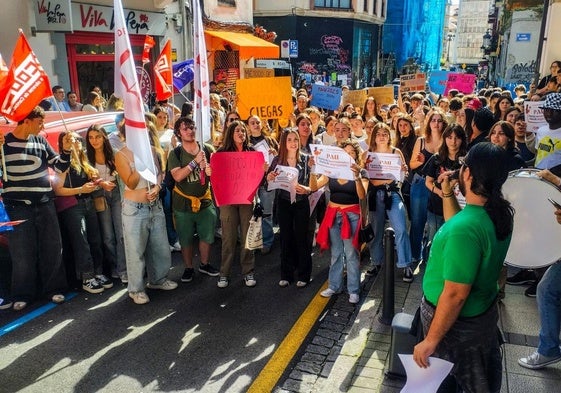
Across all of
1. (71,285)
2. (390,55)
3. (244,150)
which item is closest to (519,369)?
(244,150)

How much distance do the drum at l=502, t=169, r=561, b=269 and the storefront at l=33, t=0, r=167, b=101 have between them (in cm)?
736

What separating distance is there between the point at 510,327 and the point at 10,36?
33.4ft

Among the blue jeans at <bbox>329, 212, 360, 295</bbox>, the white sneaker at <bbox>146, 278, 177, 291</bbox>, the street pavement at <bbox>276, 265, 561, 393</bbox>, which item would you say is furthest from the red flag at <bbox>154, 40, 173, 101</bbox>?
the street pavement at <bbox>276, 265, 561, 393</bbox>

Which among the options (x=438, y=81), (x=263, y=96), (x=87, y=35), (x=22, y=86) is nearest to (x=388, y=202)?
(x=263, y=96)

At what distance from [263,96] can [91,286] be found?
3.69 m

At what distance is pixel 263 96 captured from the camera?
7.59 metres

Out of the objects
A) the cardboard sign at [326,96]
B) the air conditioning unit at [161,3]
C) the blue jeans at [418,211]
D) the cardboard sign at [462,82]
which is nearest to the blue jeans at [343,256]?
the blue jeans at [418,211]

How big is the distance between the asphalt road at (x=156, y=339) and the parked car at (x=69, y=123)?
1808mm

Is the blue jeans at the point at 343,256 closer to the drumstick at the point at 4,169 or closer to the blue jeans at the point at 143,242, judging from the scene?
the blue jeans at the point at 143,242

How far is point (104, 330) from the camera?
4789mm

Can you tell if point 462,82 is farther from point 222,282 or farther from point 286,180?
point 222,282

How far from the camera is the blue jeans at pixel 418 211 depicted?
5.94 m

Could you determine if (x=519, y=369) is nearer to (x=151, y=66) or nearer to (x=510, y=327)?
(x=510, y=327)

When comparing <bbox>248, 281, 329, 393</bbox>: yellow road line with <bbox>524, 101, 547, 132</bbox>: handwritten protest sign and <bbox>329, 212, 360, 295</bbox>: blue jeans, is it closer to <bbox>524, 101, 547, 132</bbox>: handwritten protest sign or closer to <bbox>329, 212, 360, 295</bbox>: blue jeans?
<bbox>329, 212, 360, 295</bbox>: blue jeans
